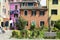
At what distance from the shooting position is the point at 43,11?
41938 millimetres

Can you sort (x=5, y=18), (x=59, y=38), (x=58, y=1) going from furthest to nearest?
(x=5, y=18)
(x=58, y=1)
(x=59, y=38)

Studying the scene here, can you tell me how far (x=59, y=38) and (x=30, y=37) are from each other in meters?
2.60

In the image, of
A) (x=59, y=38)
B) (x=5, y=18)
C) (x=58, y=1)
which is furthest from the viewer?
(x=5, y=18)

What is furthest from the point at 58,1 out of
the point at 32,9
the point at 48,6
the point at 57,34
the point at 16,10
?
the point at 57,34

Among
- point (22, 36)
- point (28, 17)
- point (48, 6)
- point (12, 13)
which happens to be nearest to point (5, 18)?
point (12, 13)

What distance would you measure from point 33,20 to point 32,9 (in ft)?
6.12

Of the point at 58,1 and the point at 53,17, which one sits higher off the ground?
the point at 58,1

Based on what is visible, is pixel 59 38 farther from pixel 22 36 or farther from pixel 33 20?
pixel 33 20

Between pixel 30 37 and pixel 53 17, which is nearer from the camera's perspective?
pixel 30 37

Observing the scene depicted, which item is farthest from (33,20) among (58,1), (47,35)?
(47,35)

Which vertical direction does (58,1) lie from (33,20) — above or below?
above

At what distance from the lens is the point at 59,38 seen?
74.1ft

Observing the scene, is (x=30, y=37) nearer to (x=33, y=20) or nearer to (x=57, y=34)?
(x=57, y=34)

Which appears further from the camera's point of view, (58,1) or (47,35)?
(58,1)
